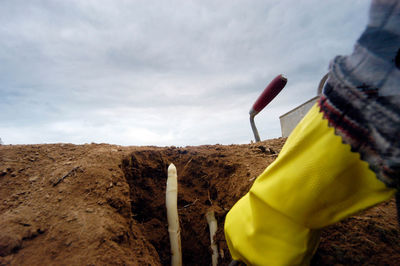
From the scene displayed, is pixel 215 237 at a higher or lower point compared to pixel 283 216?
lower

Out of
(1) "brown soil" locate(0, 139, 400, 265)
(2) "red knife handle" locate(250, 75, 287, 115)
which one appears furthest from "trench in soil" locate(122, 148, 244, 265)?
(2) "red knife handle" locate(250, 75, 287, 115)

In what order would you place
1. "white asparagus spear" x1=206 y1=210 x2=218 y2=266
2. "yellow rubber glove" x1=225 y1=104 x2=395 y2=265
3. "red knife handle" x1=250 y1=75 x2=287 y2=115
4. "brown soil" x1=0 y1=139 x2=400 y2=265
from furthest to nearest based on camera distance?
1. "red knife handle" x1=250 y1=75 x2=287 y2=115
2. "white asparagus spear" x1=206 y1=210 x2=218 y2=266
3. "brown soil" x1=0 y1=139 x2=400 y2=265
4. "yellow rubber glove" x1=225 y1=104 x2=395 y2=265

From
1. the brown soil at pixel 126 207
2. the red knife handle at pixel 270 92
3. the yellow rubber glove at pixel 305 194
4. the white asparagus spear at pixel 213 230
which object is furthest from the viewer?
the red knife handle at pixel 270 92

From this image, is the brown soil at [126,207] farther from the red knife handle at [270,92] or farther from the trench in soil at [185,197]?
the red knife handle at [270,92]

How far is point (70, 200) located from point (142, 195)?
640mm

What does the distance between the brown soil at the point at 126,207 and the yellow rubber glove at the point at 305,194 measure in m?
0.43

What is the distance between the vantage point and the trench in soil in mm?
1871

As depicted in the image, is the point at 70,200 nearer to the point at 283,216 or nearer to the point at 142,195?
the point at 142,195

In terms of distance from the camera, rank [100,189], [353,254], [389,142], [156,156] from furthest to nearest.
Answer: [156,156] → [100,189] → [353,254] → [389,142]

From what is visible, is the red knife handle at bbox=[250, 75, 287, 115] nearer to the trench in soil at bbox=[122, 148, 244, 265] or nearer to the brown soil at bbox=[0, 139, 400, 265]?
the brown soil at bbox=[0, 139, 400, 265]

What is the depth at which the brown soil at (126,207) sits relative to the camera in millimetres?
1078

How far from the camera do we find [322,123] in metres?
0.61

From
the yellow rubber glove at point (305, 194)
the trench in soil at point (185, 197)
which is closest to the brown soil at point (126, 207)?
the trench in soil at point (185, 197)

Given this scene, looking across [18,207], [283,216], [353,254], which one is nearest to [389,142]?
[283,216]
